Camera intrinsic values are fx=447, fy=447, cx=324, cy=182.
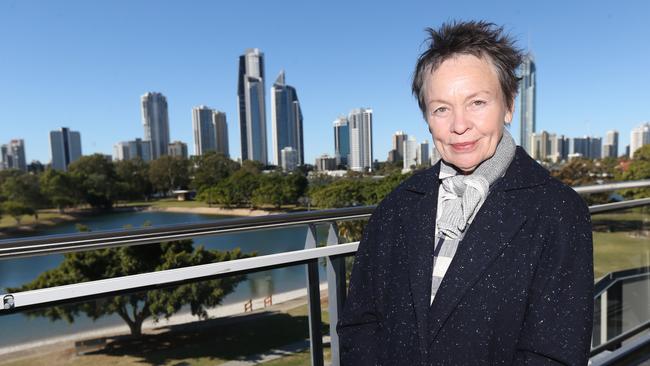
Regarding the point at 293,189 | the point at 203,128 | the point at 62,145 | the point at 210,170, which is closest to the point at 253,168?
the point at 210,170

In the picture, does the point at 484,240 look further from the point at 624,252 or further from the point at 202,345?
the point at 624,252

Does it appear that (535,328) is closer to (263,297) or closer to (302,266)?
(302,266)

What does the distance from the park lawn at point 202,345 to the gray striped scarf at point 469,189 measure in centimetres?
92

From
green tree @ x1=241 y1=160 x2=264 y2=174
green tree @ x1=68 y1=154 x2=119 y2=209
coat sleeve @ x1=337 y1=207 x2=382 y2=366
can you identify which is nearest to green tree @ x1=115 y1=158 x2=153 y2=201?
green tree @ x1=68 y1=154 x2=119 y2=209

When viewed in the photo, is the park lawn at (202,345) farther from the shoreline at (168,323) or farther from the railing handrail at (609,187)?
the railing handrail at (609,187)

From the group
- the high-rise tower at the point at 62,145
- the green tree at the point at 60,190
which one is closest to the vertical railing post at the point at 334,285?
the green tree at the point at 60,190

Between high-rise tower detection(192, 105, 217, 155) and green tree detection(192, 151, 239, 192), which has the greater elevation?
high-rise tower detection(192, 105, 217, 155)

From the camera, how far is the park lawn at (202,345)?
1.60 meters

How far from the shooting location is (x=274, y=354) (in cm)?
174

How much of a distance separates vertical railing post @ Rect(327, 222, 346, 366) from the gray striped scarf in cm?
75

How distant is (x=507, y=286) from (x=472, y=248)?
100mm

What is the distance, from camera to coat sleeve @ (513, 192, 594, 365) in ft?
2.89

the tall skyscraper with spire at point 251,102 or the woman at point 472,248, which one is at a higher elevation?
the tall skyscraper with spire at point 251,102

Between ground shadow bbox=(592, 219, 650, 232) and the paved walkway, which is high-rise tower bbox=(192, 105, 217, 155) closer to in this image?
ground shadow bbox=(592, 219, 650, 232)
